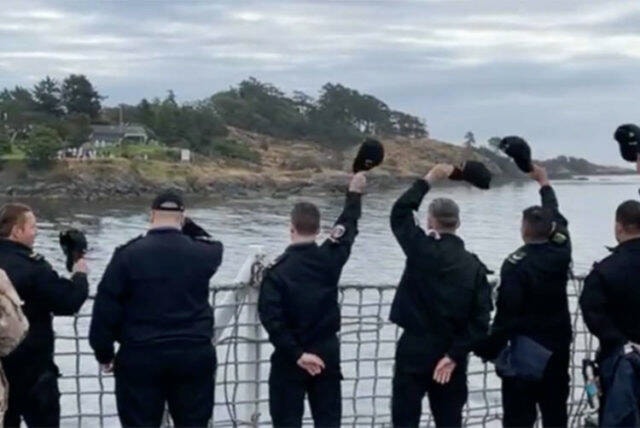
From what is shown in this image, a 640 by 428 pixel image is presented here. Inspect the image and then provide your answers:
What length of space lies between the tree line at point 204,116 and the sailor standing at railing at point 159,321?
99.5m

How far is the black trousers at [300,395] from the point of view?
214 inches

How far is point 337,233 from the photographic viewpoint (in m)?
5.43

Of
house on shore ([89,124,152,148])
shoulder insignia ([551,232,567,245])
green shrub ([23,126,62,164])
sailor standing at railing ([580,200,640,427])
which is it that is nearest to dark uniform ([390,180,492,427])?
shoulder insignia ([551,232,567,245])

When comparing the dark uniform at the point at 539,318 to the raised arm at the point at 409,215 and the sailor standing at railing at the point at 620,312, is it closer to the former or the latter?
the sailor standing at railing at the point at 620,312

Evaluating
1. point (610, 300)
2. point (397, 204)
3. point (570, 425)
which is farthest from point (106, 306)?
point (570, 425)

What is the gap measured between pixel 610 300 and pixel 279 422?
1.65 meters

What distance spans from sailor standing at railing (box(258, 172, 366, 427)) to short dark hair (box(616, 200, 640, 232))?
1.21 meters

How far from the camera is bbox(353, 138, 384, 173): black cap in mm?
5512

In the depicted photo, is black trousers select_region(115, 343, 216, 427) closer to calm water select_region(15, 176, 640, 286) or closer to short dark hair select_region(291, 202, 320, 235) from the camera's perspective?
short dark hair select_region(291, 202, 320, 235)

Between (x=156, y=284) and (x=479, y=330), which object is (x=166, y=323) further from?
(x=479, y=330)

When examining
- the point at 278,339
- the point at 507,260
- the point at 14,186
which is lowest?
the point at 14,186

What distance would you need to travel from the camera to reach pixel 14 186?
316 ft

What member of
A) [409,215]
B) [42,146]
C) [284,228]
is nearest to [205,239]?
[409,215]

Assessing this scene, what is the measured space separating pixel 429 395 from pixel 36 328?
186cm
